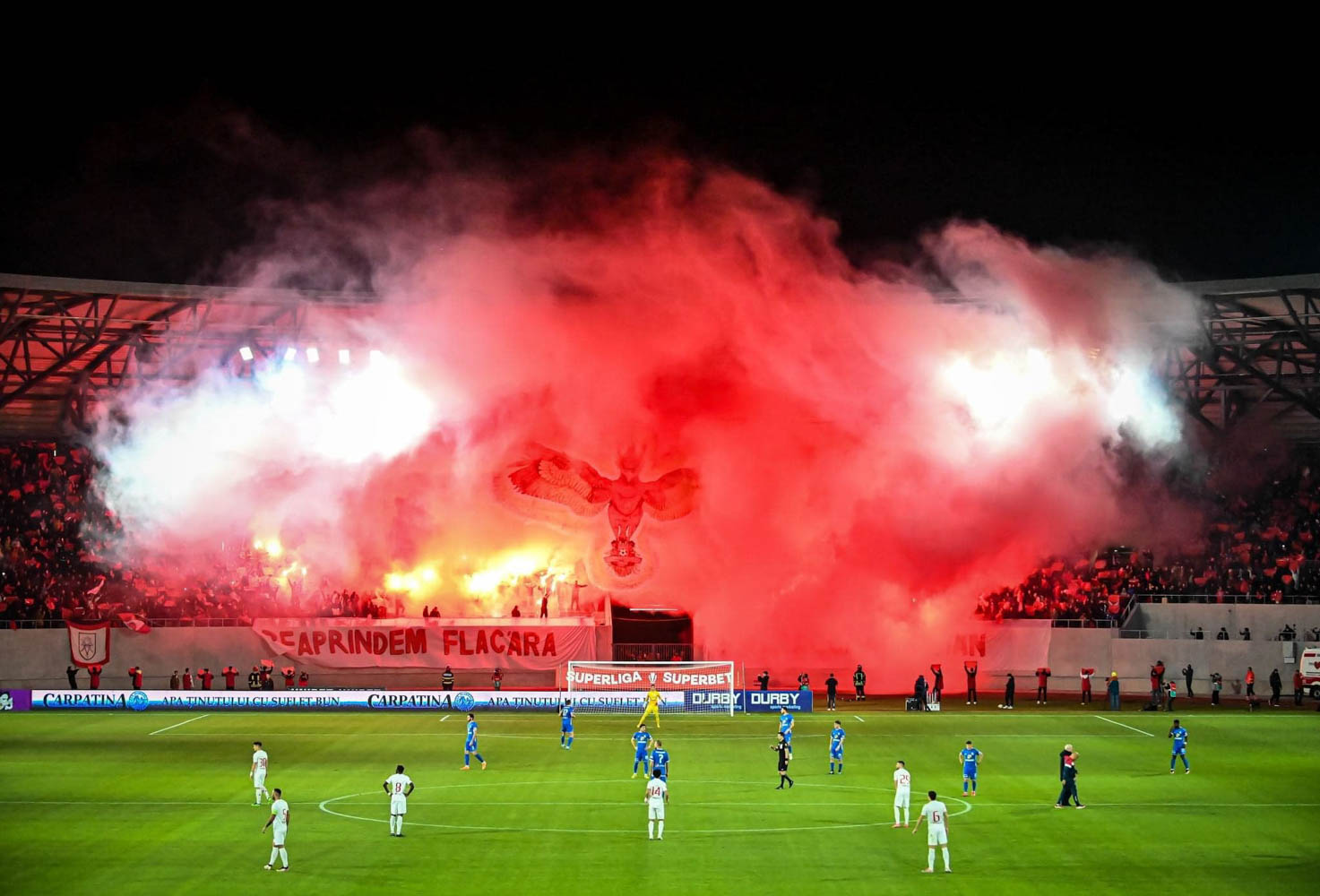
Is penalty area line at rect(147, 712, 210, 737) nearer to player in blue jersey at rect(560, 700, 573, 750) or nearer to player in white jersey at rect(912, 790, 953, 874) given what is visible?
player in blue jersey at rect(560, 700, 573, 750)

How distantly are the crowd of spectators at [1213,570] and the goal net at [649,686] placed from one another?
12.6 m

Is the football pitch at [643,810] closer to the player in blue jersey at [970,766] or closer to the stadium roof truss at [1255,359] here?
the player in blue jersey at [970,766]

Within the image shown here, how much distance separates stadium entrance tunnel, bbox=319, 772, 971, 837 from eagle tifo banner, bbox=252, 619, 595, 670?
65.5 feet

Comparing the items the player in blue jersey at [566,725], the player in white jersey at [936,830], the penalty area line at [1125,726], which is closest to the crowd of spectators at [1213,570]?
the penalty area line at [1125,726]

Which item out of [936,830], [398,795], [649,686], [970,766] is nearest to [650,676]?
[649,686]

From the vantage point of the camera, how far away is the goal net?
52.0 m

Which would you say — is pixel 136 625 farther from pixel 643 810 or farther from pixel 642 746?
pixel 643 810

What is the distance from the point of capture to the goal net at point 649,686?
52.0 meters

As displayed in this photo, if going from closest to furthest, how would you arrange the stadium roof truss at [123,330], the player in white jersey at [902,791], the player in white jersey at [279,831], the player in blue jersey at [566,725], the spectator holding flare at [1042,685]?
the player in white jersey at [279,831], the player in white jersey at [902,791], the player in blue jersey at [566,725], the spectator holding flare at [1042,685], the stadium roof truss at [123,330]

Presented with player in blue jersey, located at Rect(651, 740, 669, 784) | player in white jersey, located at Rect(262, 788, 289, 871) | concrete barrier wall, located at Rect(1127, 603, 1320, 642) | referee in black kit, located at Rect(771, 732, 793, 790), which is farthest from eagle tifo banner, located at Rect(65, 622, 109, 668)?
concrete barrier wall, located at Rect(1127, 603, 1320, 642)

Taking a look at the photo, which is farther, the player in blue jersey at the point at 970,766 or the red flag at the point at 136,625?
the red flag at the point at 136,625

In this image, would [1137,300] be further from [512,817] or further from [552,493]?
[512,817]

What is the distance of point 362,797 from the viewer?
3409cm

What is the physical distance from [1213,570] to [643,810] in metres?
36.1
